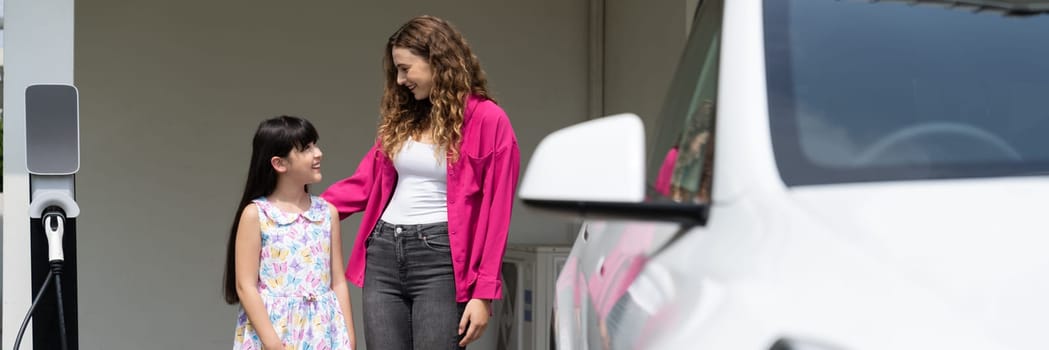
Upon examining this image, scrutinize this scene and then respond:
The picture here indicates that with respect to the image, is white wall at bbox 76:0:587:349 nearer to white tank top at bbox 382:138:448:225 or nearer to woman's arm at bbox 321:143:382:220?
woman's arm at bbox 321:143:382:220

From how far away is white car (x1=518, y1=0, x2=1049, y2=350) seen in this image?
133cm

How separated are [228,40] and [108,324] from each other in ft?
5.21

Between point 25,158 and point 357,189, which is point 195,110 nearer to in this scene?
point 25,158

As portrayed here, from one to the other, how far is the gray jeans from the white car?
1.37 metres

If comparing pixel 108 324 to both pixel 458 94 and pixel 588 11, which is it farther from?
pixel 458 94

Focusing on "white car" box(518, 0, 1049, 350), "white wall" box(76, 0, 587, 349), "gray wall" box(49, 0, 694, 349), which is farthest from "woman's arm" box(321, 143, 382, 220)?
"white wall" box(76, 0, 587, 349)

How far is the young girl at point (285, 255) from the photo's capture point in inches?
141

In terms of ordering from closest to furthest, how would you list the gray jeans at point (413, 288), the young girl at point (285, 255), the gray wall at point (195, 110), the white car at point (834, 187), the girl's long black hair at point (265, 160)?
the white car at point (834, 187) < the gray jeans at point (413, 288) < the young girl at point (285, 255) < the girl's long black hair at point (265, 160) < the gray wall at point (195, 110)

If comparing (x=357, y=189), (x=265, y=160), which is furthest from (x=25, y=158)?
(x=357, y=189)

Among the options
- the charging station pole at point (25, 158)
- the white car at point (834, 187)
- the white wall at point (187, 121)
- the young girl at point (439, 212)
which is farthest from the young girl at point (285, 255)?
the white wall at point (187, 121)

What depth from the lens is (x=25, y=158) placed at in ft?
12.2

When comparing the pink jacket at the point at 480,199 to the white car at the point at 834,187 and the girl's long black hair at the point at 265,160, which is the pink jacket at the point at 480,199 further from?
the white car at the point at 834,187

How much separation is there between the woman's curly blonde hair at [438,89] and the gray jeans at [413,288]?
0.21 meters

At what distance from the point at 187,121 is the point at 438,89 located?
3866 millimetres
